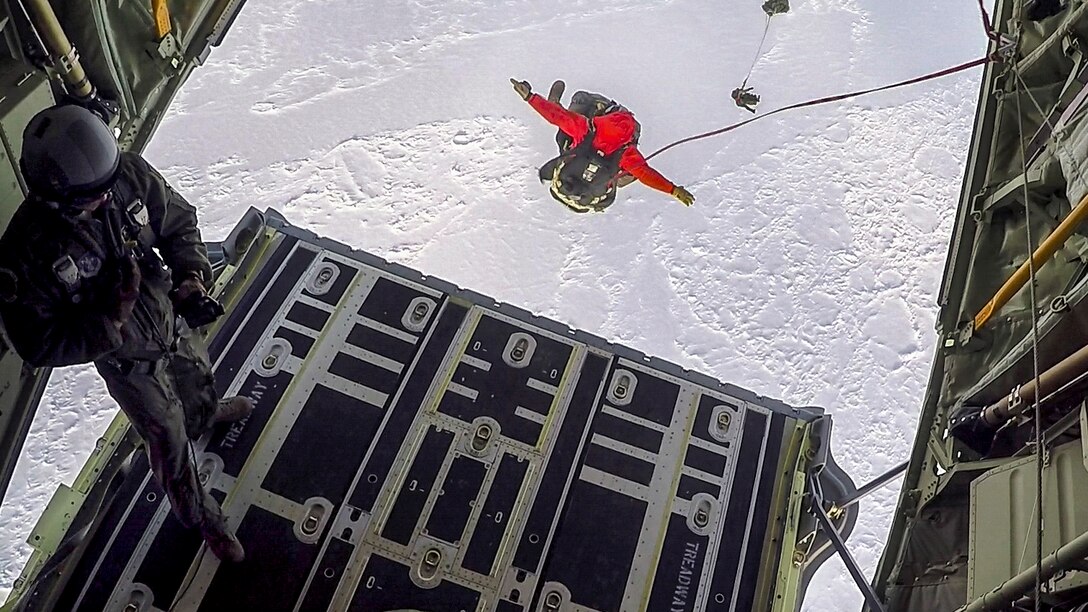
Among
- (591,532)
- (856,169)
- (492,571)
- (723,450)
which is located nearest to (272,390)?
(492,571)

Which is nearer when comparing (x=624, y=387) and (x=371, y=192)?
(x=624, y=387)

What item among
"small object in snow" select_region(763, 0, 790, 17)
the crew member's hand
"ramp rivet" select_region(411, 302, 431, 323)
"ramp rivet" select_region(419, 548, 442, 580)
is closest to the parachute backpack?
"ramp rivet" select_region(411, 302, 431, 323)

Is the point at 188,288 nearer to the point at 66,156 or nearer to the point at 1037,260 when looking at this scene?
the point at 66,156

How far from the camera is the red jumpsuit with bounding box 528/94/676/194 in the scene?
6.91m

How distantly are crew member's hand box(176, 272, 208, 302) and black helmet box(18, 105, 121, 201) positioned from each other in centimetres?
73

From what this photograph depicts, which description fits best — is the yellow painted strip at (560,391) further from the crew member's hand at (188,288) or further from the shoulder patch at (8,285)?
the shoulder patch at (8,285)

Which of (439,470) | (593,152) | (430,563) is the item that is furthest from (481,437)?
(593,152)

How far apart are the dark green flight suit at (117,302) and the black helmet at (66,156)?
0.55 feet

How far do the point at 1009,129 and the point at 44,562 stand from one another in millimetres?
7131

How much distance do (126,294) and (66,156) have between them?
65cm

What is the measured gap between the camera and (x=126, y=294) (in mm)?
3412

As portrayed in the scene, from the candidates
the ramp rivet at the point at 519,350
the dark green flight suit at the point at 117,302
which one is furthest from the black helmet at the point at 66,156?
the ramp rivet at the point at 519,350

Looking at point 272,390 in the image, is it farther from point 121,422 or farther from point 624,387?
point 624,387

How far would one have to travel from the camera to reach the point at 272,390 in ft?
18.5
